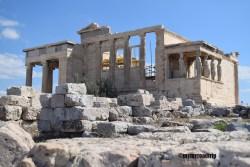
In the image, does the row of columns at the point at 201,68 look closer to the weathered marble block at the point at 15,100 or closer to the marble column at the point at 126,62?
the marble column at the point at 126,62

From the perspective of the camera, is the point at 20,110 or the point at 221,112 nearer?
the point at 20,110

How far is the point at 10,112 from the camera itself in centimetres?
1152

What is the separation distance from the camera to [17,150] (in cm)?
417

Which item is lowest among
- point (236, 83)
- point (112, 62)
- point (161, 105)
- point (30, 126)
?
point (30, 126)

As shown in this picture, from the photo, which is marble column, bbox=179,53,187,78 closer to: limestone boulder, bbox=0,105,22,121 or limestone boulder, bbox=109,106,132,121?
limestone boulder, bbox=109,106,132,121

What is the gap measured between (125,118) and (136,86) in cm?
1484

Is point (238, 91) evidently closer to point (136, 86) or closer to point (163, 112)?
point (136, 86)

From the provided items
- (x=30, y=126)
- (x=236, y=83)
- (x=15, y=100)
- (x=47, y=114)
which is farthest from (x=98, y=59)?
(x=47, y=114)

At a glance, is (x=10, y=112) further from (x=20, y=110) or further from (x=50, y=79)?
(x=50, y=79)

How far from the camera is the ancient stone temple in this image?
963 inches

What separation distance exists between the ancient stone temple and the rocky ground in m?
6.38

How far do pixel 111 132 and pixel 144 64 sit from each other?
18549mm

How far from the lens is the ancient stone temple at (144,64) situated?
2445cm

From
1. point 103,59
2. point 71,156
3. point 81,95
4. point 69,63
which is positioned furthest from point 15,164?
point 103,59
